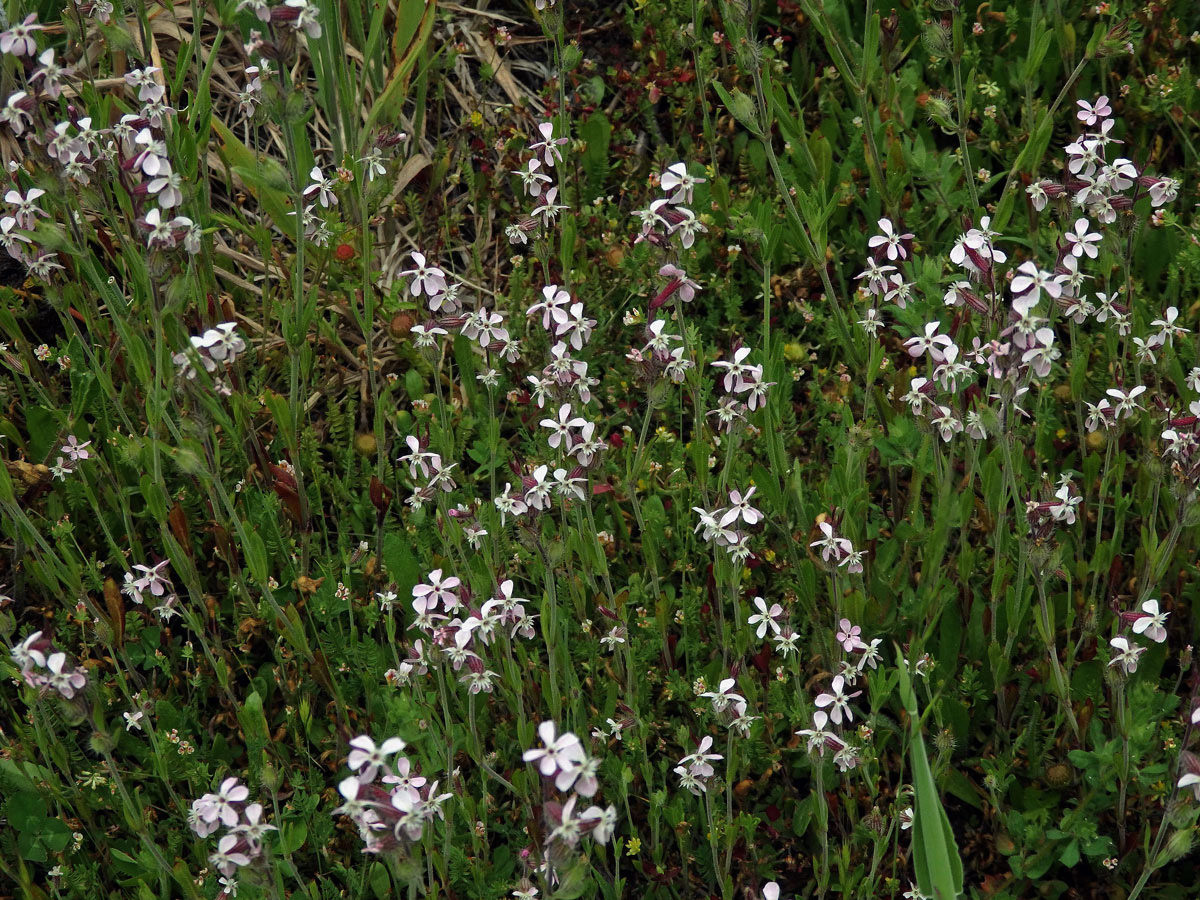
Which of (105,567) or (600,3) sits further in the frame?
(600,3)

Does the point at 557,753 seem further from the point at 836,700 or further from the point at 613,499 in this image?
the point at 613,499

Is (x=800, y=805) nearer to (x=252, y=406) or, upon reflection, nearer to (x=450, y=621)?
(x=450, y=621)

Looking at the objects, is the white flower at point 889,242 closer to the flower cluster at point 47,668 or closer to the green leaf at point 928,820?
the green leaf at point 928,820

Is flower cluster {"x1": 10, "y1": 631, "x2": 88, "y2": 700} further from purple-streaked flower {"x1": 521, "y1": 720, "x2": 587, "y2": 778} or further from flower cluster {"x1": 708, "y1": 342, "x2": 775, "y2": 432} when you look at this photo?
flower cluster {"x1": 708, "y1": 342, "x2": 775, "y2": 432}

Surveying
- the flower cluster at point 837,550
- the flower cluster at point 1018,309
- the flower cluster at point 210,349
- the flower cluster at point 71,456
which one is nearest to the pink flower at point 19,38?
the flower cluster at point 210,349

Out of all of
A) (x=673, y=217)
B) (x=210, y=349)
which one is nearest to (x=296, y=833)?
(x=210, y=349)

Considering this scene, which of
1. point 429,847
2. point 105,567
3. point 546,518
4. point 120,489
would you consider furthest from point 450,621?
point 105,567

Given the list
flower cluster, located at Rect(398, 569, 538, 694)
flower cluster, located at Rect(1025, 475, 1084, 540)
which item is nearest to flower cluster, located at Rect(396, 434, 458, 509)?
flower cluster, located at Rect(398, 569, 538, 694)
